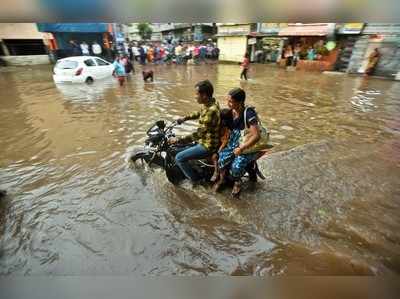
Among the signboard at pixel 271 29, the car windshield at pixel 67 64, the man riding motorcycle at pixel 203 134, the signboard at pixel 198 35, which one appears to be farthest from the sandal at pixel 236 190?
the signboard at pixel 198 35

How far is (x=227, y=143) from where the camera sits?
3961 millimetres

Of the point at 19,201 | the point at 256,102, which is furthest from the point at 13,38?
the point at 19,201

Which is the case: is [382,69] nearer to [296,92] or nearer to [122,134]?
[296,92]

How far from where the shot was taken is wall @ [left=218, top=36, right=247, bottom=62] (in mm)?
27703

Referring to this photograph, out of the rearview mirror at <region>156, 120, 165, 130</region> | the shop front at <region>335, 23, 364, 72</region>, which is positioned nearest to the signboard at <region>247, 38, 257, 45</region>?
the shop front at <region>335, 23, 364, 72</region>

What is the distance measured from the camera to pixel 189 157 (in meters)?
4.13

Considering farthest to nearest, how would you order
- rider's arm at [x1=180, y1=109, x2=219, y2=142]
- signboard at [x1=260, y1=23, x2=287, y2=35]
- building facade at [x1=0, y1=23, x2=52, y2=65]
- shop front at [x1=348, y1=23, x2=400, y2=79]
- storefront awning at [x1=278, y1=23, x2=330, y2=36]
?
signboard at [x1=260, y1=23, x2=287, y2=35] → building facade at [x1=0, y1=23, x2=52, y2=65] → storefront awning at [x1=278, y1=23, x2=330, y2=36] → shop front at [x1=348, y1=23, x2=400, y2=79] → rider's arm at [x1=180, y1=109, x2=219, y2=142]

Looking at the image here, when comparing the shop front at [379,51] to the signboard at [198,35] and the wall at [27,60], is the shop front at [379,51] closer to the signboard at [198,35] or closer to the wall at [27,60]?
the signboard at [198,35]

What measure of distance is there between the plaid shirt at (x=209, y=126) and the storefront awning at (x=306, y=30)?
20.8 meters

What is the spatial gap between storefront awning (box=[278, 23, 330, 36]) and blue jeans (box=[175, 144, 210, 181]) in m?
20.9

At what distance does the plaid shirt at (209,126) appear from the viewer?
374cm

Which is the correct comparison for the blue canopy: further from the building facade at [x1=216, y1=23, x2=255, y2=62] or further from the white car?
the white car

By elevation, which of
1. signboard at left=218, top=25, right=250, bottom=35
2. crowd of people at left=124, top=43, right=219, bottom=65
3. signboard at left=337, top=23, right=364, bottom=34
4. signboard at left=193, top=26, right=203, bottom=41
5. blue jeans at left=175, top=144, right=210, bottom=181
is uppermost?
signboard at left=337, top=23, right=364, bottom=34

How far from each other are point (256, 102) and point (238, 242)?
8.11m
